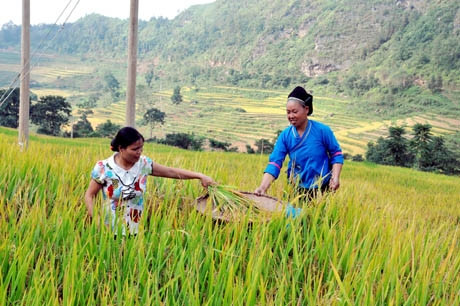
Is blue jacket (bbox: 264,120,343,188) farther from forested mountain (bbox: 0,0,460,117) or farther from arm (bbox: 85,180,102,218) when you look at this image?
forested mountain (bbox: 0,0,460,117)

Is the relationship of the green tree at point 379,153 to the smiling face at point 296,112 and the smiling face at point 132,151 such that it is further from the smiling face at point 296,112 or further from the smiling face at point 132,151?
the smiling face at point 132,151

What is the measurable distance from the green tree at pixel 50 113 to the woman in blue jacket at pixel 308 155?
137 ft

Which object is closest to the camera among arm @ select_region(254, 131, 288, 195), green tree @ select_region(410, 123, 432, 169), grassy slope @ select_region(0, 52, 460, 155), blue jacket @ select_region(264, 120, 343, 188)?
arm @ select_region(254, 131, 288, 195)

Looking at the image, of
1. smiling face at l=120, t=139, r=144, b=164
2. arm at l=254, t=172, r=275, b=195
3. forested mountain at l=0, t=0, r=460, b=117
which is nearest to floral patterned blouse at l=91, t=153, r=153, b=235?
smiling face at l=120, t=139, r=144, b=164

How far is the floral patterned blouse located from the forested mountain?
250 ft

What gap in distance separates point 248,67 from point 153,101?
876 inches

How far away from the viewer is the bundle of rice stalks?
2.75 m

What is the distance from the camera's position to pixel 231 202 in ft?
9.20

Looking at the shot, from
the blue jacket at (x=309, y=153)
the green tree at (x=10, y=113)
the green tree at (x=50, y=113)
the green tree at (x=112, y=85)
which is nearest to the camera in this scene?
the blue jacket at (x=309, y=153)

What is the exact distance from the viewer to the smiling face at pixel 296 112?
10.6 feet

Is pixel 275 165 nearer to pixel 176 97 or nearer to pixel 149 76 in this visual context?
pixel 176 97

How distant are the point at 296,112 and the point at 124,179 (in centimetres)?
124

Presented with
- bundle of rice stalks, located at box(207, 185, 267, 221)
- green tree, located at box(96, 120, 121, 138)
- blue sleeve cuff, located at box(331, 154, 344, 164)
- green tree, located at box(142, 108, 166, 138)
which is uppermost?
blue sleeve cuff, located at box(331, 154, 344, 164)

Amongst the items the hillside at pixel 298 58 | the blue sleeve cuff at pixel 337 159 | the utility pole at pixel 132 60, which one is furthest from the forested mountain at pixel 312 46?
the blue sleeve cuff at pixel 337 159
